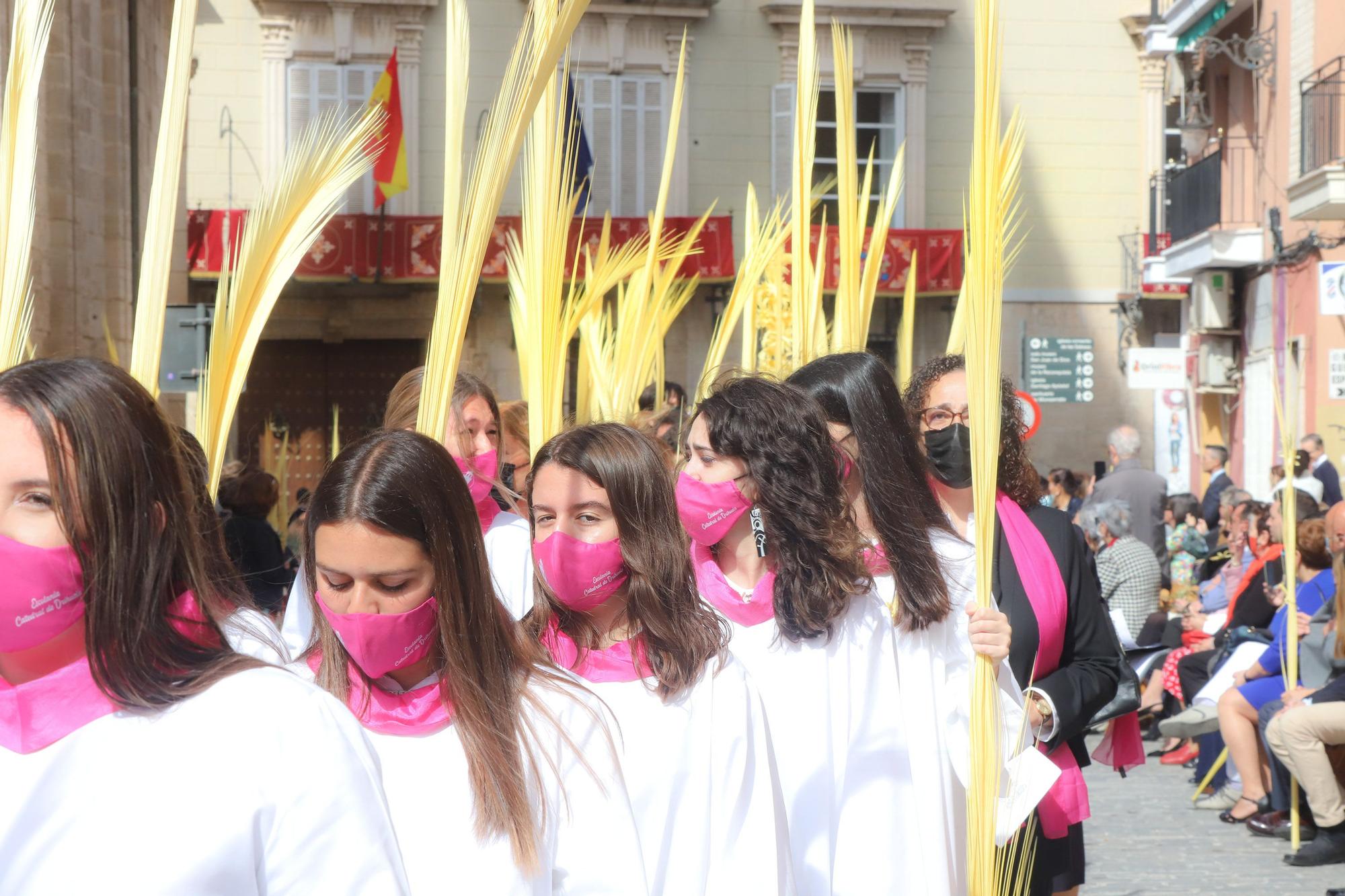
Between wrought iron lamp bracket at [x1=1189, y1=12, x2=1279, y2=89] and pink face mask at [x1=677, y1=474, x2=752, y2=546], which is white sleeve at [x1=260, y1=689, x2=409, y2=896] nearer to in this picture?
pink face mask at [x1=677, y1=474, x2=752, y2=546]

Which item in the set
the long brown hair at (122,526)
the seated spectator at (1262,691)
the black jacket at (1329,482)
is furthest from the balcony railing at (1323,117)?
the long brown hair at (122,526)

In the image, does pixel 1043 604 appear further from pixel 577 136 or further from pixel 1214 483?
pixel 1214 483

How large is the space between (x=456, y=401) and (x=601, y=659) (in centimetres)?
176

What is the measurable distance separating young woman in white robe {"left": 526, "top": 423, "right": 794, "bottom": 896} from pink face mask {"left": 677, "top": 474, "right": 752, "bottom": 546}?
0.34 meters

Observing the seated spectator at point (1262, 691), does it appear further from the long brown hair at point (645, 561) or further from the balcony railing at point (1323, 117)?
the balcony railing at point (1323, 117)

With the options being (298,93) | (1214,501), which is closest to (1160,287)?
(1214,501)

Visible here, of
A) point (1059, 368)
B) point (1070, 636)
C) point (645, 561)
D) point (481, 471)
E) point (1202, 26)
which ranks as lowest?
point (1070, 636)

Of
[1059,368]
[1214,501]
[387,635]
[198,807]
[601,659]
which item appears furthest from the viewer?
[1059,368]

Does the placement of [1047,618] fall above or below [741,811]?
above

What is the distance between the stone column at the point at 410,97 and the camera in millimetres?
21203

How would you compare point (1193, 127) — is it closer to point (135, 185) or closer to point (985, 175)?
point (135, 185)

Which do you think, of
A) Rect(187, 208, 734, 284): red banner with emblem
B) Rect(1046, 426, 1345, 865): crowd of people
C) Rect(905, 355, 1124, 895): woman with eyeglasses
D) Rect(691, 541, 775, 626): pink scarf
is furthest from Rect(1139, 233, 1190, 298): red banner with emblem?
Rect(691, 541, 775, 626): pink scarf

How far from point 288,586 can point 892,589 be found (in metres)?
4.66

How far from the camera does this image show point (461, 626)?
220cm
